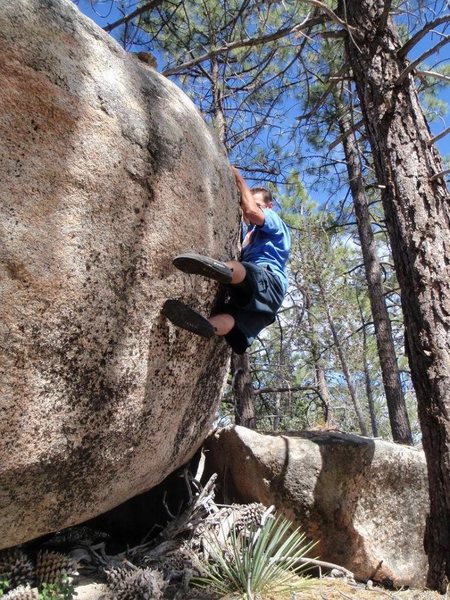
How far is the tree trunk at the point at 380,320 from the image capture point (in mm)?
7004

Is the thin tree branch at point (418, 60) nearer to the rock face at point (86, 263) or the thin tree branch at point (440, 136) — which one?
the thin tree branch at point (440, 136)

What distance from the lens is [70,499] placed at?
2.67 m

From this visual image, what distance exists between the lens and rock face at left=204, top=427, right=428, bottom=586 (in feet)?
12.7

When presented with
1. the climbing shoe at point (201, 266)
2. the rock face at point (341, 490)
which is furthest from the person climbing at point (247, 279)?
the rock face at point (341, 490)

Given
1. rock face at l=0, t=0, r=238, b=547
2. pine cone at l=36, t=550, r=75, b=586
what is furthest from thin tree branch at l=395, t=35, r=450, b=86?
pine cone at l=36, t=550, r=75, b=586

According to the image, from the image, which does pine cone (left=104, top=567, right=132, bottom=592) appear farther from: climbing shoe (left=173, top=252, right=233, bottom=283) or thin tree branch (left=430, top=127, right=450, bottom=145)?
thin tree branch (left=430, top=127, right=450, bottom=145)

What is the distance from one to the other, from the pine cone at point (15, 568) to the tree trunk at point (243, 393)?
385 centimetres

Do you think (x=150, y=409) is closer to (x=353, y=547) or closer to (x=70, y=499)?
(x=70, y=499)

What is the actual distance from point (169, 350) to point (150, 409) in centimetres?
32

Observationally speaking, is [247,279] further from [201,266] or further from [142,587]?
[142,587]

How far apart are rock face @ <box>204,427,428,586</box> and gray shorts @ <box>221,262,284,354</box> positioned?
1094 millimetres

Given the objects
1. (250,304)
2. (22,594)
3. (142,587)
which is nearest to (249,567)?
(142,587)

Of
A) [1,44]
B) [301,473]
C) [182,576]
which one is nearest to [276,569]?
[182,576]

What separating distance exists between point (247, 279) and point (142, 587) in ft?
5.56
